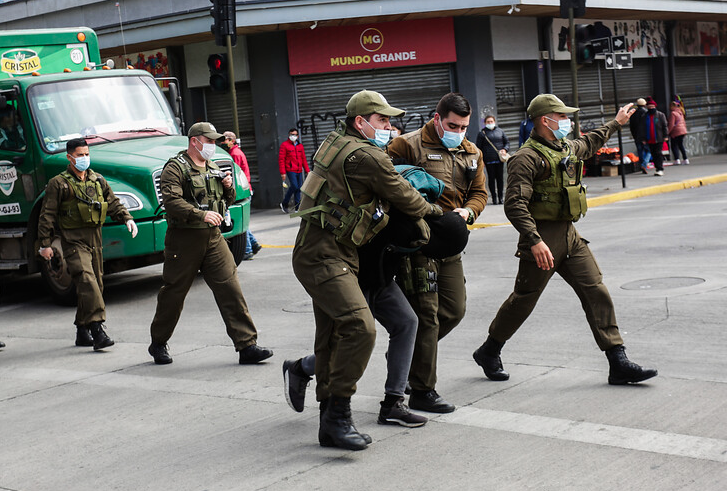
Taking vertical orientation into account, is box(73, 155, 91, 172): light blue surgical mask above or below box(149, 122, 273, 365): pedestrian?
above

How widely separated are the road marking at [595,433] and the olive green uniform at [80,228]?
14.2 feet

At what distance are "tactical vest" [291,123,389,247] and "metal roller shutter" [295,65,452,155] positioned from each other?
1765cm

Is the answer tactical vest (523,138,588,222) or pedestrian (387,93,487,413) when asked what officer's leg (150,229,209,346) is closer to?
pedestrian (387,93,487,413)

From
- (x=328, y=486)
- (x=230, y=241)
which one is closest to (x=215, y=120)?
(x=230, y=241)

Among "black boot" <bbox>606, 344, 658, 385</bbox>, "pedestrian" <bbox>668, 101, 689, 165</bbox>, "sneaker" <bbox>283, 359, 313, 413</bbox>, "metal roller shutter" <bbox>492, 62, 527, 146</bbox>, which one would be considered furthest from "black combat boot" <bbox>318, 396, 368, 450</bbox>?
"pedestrian" <bbox>668, 101, 689, 165</bbox>

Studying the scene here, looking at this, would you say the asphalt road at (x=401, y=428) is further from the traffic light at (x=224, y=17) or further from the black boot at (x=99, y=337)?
the traffic light at (x=224, y=17)

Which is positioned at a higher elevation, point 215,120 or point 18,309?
point 215,120

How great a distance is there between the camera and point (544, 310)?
8.78 m

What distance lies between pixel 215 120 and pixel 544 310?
16675mm

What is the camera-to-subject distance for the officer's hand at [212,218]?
7523mm

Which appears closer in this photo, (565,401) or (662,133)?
(565,401)

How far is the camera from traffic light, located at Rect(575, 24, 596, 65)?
61.7ft

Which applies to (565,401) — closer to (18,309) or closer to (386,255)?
(386,255)

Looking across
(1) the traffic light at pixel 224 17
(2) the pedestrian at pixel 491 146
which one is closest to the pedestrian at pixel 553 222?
(1) the traffic light at pixel 224 17
